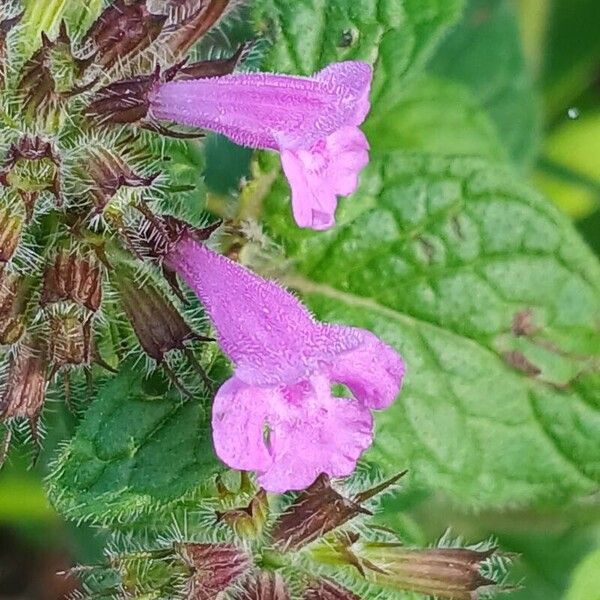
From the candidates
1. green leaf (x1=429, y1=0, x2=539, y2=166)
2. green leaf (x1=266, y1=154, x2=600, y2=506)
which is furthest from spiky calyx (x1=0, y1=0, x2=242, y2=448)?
green leaf (x1=429, y1=0, x2=539, y2=166)

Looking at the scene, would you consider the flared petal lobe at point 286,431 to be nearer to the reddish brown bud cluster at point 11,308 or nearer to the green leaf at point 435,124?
the reddish brown bud cluster at point 11,308

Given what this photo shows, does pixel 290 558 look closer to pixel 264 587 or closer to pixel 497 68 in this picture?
pixel 264 587

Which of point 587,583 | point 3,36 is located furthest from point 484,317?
point 3,36

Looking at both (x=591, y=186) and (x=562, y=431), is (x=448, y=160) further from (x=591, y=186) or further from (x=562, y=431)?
(x=591, y=186)

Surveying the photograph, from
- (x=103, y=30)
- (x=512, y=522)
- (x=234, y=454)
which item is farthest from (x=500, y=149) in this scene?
(x=234, y=454)

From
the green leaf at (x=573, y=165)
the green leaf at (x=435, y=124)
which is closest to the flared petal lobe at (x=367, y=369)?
the green leaf at (x=435, y=124)

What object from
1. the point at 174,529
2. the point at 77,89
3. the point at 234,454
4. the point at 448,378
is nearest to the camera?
the point at 234,454

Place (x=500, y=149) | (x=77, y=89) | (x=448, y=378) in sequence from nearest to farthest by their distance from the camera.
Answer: (x=77, y=89)
(x=448, y=378)
(x=500, y=149)
